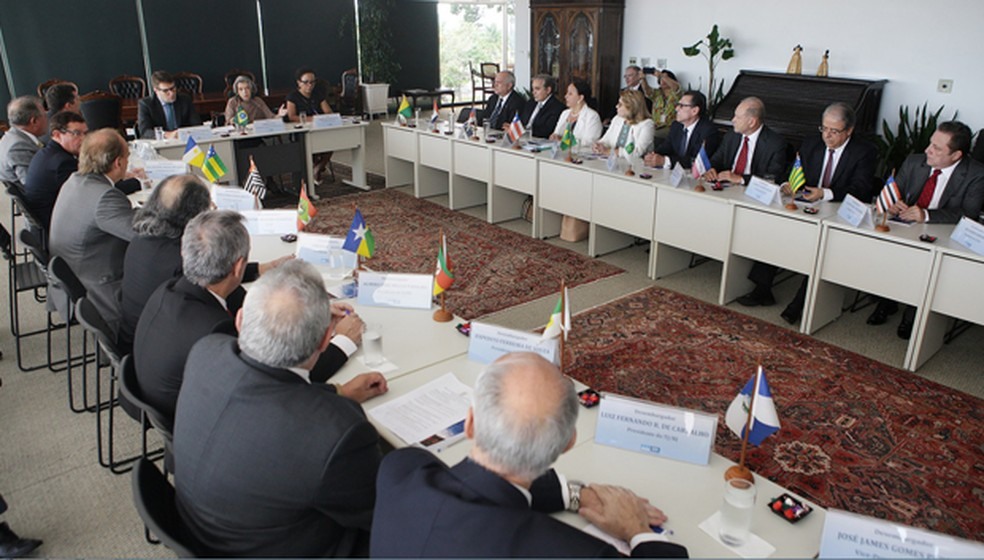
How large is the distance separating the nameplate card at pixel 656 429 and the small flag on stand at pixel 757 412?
0.10 meters

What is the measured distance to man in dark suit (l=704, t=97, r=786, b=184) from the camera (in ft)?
16.0

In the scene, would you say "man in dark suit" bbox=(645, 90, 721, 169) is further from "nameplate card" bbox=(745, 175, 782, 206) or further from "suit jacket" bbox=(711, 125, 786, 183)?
"nameplate card" bbox=(745, 175, 782, 206)

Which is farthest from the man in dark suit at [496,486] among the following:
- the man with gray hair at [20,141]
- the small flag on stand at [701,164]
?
the man with gray hair at [20,141]

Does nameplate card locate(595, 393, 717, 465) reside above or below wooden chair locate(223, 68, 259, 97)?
below

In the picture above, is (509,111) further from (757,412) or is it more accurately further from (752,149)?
(757,412)

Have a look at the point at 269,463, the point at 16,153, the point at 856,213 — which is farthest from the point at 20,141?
the point at 856,213

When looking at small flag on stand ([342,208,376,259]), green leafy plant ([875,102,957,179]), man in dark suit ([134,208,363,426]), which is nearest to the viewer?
man in dark suit ([134,208,363,426])

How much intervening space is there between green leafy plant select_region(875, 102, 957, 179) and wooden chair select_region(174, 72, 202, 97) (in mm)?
9094

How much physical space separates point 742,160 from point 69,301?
171 inches

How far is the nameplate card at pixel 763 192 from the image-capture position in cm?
432

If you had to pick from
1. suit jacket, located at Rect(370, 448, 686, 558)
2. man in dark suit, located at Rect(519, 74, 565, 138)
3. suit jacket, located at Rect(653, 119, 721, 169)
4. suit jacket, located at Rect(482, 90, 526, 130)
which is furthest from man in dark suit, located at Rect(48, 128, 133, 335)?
suit jacket, located at Rect(482, 90, 526, 130)

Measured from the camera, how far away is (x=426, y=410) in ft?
7.27

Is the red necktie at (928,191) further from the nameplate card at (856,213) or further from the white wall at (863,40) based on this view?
the white wall at (863,40)

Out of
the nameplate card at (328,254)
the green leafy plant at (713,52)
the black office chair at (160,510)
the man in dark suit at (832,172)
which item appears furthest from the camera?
the green leafy plant at (713,52)
